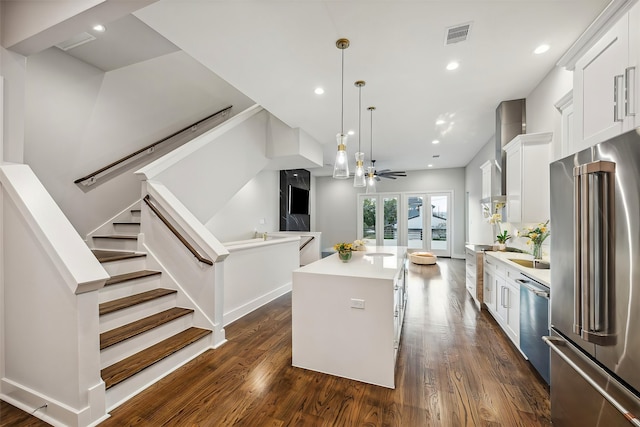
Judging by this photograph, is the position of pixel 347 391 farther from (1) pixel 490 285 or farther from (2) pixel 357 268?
(1) pixel 490 285

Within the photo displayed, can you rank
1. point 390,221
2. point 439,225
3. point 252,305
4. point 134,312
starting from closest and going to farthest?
point 134,312 < point 252,305 < point 439,225 < point 390,221

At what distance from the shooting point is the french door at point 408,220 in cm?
904

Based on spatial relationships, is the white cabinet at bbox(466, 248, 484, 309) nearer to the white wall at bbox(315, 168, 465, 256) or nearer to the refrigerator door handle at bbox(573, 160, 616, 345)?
the refrigerator door handle at bbox(573, 160, 616, 345)

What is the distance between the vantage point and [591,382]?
1.23 m

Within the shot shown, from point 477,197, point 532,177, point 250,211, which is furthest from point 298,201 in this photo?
point 532,177

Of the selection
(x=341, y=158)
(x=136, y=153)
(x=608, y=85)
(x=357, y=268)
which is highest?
(x=136, y=153)

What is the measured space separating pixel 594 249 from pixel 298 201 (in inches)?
279

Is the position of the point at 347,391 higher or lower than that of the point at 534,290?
lower

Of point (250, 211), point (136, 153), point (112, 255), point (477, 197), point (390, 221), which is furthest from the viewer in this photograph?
point (390, 221)

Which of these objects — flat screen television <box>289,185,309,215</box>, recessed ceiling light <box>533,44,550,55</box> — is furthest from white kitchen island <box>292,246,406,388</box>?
flat screen television <box>289,185,309,215</box>

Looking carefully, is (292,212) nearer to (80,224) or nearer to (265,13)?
(80,224)

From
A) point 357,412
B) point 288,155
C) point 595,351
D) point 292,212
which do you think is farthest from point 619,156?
point 292,212

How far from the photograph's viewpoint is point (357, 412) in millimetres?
1803

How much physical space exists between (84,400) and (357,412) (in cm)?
172
